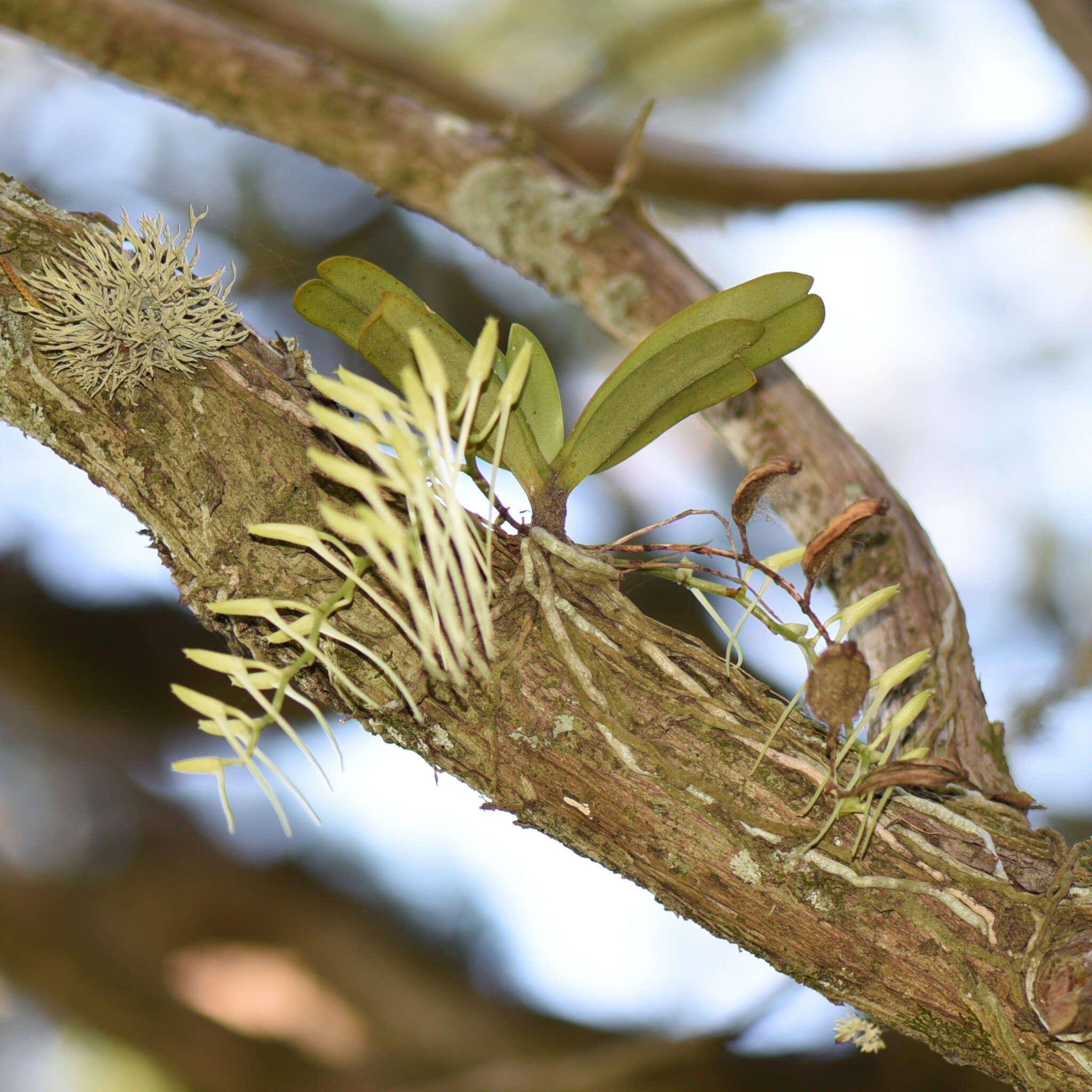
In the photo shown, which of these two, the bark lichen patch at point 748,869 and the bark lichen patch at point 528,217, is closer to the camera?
the bark lichen patch at point 748,869

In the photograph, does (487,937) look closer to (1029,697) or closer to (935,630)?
(1029,697)

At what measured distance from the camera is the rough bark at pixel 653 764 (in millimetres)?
592

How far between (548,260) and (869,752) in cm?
82

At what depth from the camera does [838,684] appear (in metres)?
0.55

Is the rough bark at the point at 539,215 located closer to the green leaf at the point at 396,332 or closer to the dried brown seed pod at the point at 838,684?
the dried brown seed pod at the point at 838,684

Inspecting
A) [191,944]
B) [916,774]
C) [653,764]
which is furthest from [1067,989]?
[191,944]

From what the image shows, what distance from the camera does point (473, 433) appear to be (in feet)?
2.13

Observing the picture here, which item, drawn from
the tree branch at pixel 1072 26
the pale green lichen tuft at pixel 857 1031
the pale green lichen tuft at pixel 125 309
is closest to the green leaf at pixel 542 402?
the pale green lichen tuft at pixel 125 309

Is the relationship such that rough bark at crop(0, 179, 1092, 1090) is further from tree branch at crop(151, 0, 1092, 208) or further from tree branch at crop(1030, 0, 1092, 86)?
tree branch at crop(1030, 0, 1092, 86)

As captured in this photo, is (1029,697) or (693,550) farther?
(1029,697)

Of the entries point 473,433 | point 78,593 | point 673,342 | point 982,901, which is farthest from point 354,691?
point 78,593

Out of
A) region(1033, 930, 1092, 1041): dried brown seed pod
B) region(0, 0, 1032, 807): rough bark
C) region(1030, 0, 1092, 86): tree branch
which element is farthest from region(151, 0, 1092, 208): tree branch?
region(1033, 930, 1092, 1041): dried brown seed pod

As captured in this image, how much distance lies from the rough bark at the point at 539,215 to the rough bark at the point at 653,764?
14 cm

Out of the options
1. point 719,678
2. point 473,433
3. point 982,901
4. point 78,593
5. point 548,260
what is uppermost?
Result: point 548,260
